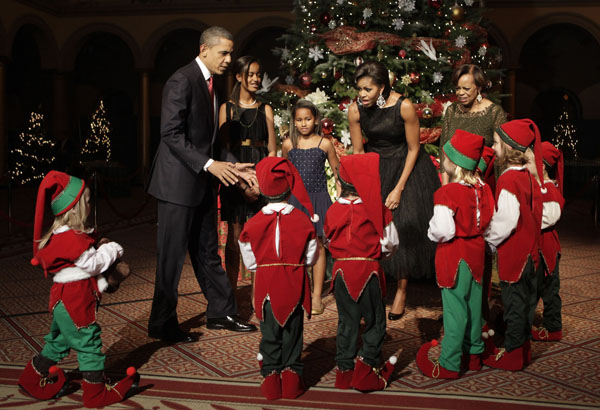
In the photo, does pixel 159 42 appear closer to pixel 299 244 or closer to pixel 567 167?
pixel 567 167

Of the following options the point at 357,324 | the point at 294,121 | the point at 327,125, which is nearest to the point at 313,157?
the point at 294,121

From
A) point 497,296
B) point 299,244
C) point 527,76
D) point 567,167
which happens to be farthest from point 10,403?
point 527,76

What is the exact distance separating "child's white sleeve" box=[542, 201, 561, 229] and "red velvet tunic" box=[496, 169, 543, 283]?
52 cm

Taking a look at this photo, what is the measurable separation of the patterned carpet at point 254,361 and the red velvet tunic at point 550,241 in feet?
1.57

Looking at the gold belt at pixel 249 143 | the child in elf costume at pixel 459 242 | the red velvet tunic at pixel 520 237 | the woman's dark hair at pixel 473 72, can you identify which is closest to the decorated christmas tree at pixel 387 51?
the gold belt at pixel 249 143

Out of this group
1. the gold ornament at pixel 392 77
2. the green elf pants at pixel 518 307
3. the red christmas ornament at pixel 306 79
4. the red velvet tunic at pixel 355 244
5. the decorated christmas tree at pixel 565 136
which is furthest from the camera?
the decorated christmas tree at pixel 565 136

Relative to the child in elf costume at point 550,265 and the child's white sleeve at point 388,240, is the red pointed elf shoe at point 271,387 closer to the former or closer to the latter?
the child's white sleeve at point 388,240

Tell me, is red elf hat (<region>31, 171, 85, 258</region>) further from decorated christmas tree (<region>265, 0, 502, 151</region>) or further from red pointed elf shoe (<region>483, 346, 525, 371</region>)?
decorated christmas tree (<region>265, 0, 502, 151</region>)

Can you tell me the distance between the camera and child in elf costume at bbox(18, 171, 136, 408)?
2615mm

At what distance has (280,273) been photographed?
9.14ft

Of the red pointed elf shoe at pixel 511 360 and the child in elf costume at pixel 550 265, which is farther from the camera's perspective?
the child in elf costume at pixel 550 265

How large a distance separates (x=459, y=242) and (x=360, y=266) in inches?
20.4

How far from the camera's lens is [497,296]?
474 cm

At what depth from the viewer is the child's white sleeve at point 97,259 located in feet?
8.66
